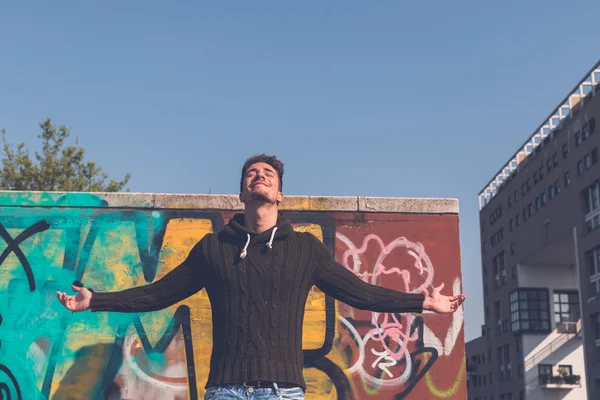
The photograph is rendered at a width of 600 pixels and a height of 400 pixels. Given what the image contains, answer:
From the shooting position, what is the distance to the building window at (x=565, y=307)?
226 ft

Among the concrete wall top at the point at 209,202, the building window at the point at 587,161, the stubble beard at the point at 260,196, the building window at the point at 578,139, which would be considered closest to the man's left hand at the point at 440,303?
the stubble beard at the point at 260,196

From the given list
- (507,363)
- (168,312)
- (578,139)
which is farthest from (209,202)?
(507,363)

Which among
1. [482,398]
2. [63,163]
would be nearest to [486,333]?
[482,398]

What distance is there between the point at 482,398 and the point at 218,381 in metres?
84.6

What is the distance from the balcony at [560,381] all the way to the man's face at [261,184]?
66.1 m

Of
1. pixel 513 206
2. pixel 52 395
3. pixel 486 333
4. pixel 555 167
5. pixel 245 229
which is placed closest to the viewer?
pixel 245 229

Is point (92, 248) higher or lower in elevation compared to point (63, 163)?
lower

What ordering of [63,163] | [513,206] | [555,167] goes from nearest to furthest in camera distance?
[63,163], [555,167], [513,206]

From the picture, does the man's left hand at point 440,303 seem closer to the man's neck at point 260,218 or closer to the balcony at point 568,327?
the man's neck at point 260,218

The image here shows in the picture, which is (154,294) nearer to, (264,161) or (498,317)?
(264,161)

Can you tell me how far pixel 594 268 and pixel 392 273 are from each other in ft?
143

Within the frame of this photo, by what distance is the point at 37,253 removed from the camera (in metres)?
13.5

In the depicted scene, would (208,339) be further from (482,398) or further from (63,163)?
(482,398)

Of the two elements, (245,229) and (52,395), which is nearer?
(245,229)
